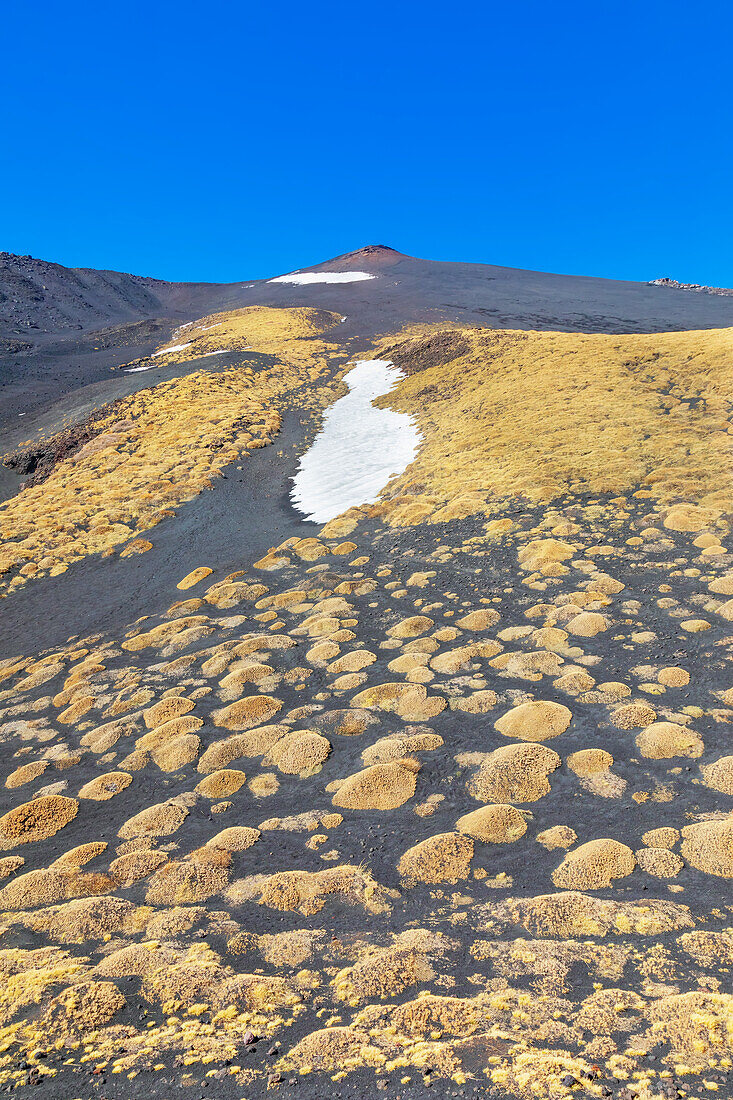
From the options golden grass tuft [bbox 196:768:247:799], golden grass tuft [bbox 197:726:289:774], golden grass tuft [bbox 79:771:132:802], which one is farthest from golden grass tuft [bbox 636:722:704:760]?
golden grass tuft [bbox 79:771:132:802]

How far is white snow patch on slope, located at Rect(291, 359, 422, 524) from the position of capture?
73.8ft

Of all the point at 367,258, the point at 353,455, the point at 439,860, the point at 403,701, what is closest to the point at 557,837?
the point at 439,860

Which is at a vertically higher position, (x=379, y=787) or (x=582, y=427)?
(x=582, y=427)

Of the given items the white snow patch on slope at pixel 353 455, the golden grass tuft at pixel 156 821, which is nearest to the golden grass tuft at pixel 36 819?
the golden grass tuft at pixel 156 821

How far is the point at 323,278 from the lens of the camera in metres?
92.6

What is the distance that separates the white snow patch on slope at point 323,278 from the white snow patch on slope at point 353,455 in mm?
60946

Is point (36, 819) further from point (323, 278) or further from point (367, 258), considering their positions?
point (367, 258)

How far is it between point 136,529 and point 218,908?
63.4 ft

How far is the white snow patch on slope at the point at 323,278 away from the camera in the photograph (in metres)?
89.8

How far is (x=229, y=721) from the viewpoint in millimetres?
10211

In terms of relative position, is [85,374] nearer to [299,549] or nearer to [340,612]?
[299,549]

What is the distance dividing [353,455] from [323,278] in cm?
7670

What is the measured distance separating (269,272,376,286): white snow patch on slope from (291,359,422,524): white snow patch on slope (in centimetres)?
6095

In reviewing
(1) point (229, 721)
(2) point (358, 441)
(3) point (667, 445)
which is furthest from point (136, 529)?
(3) point (667, 445)
